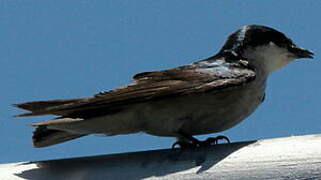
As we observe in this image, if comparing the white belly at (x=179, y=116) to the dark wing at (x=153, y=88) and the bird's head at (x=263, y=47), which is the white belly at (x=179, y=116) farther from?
the bird's head at (x=263, y=47)

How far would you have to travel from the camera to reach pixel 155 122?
374 cm

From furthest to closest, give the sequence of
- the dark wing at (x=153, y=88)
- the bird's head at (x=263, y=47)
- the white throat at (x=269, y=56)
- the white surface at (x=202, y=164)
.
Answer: the bird's head at (x=263, y=47), the white throat at (x=269, y=56), the dark wing at (x=153, y=88), the white surface at (x=202, y=164)

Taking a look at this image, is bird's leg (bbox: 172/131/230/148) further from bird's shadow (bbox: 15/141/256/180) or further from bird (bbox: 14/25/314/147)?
bird's shadow (bbox: 15/141/256/180)

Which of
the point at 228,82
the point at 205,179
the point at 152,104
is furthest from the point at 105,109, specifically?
the point at 205,179

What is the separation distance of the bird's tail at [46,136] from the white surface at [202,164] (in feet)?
2.54

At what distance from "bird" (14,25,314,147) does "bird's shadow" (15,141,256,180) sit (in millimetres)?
585

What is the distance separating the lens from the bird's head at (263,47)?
4762 mm

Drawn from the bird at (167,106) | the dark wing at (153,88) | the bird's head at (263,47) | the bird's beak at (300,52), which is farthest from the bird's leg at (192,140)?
the bird's beak at (300,52)

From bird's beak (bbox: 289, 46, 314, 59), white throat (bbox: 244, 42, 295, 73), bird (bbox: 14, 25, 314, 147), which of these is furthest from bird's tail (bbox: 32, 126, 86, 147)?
bird's beak (bbox: 289, 46, 314, 59)

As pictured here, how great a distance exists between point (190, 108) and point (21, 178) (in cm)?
140

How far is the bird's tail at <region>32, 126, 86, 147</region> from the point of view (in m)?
3.58

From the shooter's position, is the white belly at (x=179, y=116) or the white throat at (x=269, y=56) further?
the white throat at (x=269, y=56)

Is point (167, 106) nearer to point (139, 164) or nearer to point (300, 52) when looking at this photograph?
point (139, 164)

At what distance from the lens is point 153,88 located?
3766 mm
